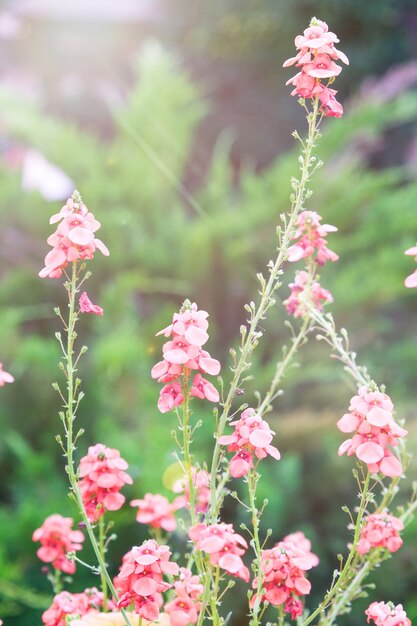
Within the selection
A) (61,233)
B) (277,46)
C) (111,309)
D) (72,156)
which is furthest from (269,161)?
(61,233)

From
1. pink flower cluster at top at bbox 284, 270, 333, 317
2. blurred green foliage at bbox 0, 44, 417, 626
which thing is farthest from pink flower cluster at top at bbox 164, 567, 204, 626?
blurred green foliage at bbox 0, 44, 417, 626

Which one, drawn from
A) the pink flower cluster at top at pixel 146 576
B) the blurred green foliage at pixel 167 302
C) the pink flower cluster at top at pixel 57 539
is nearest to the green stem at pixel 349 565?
the pink flower cluster at top at pixel 146 576

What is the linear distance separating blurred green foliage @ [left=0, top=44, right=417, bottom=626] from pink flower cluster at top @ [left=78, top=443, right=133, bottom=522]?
59 cm

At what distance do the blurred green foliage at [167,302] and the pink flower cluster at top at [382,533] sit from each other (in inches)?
27.3

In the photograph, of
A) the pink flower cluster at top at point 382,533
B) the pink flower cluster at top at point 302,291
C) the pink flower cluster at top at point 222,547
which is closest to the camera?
the pink flower cluster at top at point 222,547

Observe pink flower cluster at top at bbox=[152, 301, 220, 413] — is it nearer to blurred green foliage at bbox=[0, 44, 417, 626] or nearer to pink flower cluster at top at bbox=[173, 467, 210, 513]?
pink flower cluster at top at bbox=[173, 467, 210, 513]

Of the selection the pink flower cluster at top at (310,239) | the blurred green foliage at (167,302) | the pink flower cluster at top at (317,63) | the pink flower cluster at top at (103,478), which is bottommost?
the pink flower cluster at top at (103,478)

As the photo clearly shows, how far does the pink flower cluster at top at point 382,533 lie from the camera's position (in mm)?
727

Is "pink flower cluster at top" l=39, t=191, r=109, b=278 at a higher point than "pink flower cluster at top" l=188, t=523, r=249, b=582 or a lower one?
higher

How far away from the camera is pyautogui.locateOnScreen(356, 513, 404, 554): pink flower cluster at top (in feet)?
2.38

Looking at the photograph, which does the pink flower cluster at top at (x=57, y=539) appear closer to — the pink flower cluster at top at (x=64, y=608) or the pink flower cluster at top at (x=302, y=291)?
the pink flower cluster at top at (x=64, y=608)

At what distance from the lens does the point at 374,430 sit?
64 cm

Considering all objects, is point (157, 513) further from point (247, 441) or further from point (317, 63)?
point (317, 63)

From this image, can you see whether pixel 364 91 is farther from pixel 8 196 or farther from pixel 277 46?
pixel 277 46
